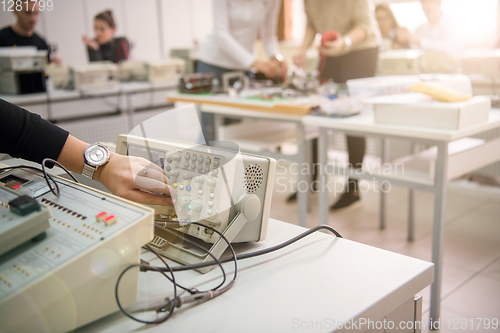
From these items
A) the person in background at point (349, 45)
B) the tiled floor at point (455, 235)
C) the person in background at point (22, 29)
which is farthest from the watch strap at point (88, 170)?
the person in background at point (22, 29)

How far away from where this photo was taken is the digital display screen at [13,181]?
77 centimetres

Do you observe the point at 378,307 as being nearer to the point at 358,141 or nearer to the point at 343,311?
the point at 343,311

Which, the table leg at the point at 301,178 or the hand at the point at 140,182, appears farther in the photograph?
the table leg at the point at 301,178

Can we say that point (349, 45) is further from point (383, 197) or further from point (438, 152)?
point (438, 152)

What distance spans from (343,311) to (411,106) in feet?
3.93

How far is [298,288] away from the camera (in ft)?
2.13

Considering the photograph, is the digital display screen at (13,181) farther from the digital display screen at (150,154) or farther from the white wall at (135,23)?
the white wall at (135,23)

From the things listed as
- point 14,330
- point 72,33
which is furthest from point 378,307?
point 72,33

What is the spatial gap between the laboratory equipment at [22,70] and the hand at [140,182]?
9.22 feet

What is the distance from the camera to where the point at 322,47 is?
2.41 meters

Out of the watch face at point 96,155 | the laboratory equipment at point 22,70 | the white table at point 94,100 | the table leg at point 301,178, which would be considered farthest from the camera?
the white table at point 94,100

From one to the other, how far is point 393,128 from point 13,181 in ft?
4.31

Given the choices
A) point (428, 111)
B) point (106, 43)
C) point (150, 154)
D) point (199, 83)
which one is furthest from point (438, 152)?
point (106, 43)

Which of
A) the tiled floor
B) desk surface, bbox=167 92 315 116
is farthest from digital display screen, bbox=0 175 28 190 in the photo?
desk surface, bbox=167 92 315 116
